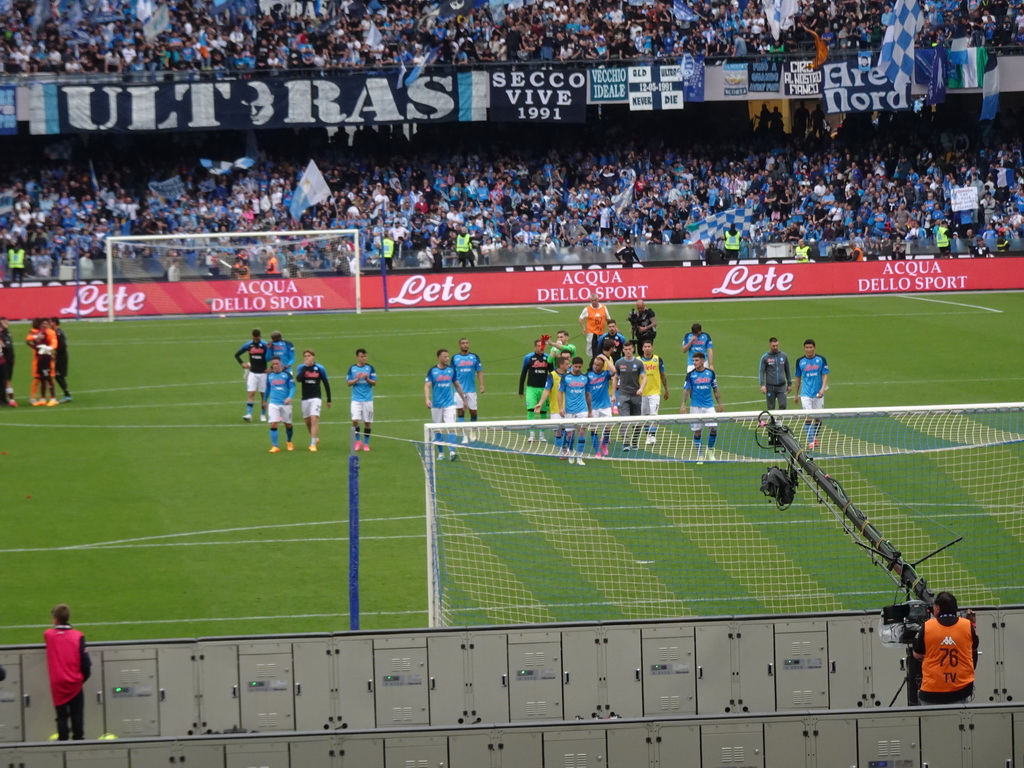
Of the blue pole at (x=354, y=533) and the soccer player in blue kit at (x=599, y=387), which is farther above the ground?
the soccer player in blue kit at (x=599, y=387)

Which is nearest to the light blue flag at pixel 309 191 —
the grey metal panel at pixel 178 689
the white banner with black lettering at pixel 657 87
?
the white banner with black lettering at pixel 657 87

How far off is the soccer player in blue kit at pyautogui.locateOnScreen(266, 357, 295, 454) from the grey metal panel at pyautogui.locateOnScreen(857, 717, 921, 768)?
559 inches

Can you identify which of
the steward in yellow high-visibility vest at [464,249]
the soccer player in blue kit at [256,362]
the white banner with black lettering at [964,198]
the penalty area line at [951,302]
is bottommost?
the soccer player in blue kit at [256,362]

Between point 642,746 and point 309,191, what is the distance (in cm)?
3761

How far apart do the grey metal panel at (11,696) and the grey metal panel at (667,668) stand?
16.3 ft

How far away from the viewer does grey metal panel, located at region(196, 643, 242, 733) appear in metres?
10.9

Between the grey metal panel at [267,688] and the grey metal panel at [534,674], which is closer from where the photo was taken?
the grey metal panel at [267,688]

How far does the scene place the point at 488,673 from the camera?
11.1m

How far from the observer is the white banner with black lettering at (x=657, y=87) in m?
47.9

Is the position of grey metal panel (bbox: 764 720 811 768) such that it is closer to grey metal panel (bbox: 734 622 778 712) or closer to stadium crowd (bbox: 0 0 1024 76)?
grey metal panel (bbox: 734 622 778 712)

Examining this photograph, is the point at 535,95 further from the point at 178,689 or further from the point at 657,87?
the point at 178,689

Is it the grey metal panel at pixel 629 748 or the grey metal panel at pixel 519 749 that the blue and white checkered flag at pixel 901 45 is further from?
the grey metal panel at pixel 519 749

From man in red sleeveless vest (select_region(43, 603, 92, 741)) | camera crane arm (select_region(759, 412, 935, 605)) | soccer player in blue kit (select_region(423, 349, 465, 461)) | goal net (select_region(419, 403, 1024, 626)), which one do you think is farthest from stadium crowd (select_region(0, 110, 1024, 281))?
man in red sleeveless vest (select_region(43, 603, 92, 741))

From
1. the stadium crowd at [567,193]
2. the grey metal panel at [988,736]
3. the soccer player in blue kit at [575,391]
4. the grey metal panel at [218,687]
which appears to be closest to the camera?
the grey metal panel at [988,736]
